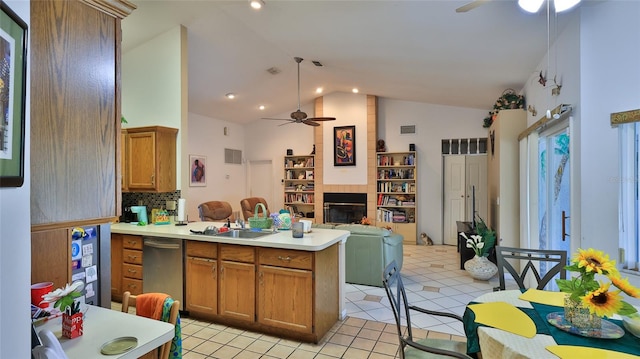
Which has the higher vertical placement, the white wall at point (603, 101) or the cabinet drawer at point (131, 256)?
the white wall at point (603, 101)

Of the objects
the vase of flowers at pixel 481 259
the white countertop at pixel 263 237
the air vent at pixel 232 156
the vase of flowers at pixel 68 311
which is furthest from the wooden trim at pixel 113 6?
the air vent at pixel 232 156

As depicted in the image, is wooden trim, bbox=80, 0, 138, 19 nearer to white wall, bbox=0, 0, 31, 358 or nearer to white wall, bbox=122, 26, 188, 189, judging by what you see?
white wall, bbox=0, 0, 31, 358

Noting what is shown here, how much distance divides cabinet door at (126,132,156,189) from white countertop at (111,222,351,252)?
63 cm

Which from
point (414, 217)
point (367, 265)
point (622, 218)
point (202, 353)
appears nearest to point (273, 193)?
point (414, 217)

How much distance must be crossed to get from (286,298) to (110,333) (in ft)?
5.28

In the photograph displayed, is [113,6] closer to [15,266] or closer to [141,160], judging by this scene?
[15,266]

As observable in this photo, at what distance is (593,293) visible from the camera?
4.67ft

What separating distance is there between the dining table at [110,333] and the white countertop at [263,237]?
1377 millimetres

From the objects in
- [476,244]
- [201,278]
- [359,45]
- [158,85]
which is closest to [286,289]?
[201,278]

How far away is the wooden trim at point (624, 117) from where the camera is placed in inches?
87.8

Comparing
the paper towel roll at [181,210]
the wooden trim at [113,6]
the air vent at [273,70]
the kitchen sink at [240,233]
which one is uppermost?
the air vent at [273,70]

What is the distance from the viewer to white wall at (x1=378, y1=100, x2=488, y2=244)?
7.20 m

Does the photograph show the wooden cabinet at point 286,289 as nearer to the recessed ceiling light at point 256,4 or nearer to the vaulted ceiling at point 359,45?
the vaulted ceiling at point 359,45

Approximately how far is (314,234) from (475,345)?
1.86 m
